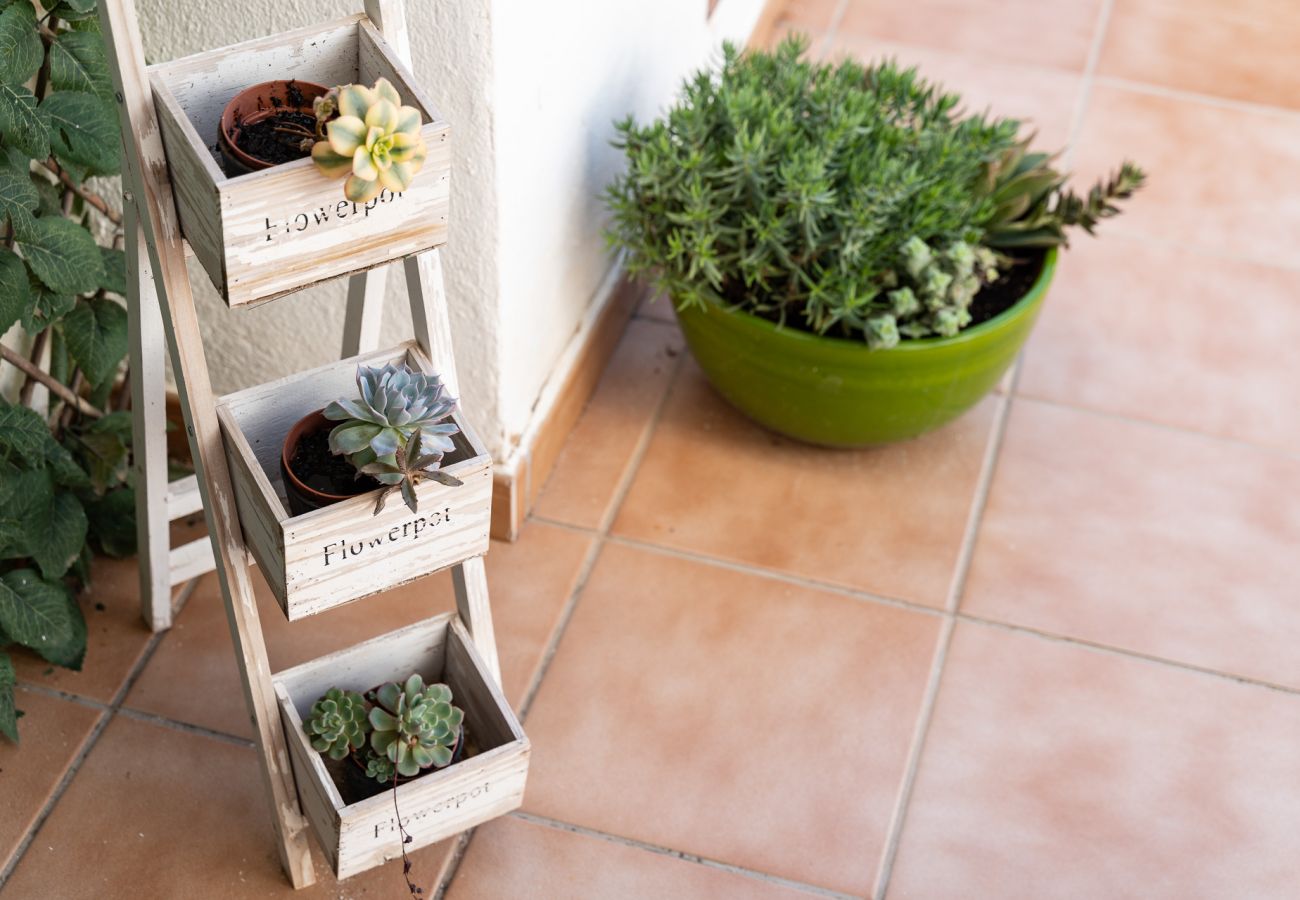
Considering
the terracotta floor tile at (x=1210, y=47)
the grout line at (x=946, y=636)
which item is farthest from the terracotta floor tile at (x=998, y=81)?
the grout line at (x=946, y=636)

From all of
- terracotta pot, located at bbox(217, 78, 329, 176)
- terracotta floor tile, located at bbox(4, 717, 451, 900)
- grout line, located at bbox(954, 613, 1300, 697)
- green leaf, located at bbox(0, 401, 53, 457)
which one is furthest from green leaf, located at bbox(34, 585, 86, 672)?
grout line, located at bbox(954, 613, 1300, 697)

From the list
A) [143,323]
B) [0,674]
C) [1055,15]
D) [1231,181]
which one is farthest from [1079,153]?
[0,674]

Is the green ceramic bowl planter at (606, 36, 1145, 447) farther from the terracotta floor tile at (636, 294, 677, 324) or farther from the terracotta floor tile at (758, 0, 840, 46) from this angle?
the terracotta floor tile at (758, 0, 840, 46)

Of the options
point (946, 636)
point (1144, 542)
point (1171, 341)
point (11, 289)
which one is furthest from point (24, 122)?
point (1171, 341)

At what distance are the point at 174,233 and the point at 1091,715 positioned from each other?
4.32ft

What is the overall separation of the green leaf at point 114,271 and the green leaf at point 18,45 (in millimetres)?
266

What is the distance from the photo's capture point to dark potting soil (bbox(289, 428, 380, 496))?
4.35 ft

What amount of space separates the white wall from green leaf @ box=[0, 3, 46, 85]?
0.22m

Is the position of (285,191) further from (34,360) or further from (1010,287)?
(1010,287)

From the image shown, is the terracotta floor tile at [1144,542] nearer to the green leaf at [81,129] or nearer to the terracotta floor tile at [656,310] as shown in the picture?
the terracotta floor tile at [656,310]

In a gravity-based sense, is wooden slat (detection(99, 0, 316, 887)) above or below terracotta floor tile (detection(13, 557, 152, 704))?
above

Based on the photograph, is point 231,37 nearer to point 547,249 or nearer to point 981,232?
point 547,249

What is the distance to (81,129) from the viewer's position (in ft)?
4.96

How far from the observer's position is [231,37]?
5.42ft
